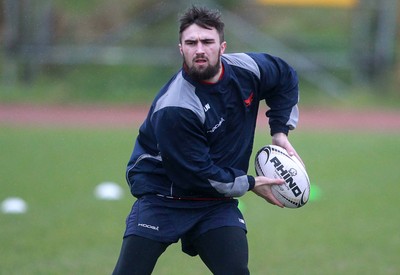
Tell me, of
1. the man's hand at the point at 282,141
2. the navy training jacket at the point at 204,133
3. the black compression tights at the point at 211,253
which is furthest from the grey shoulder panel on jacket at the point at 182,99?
the man's hand at the point at 282,141

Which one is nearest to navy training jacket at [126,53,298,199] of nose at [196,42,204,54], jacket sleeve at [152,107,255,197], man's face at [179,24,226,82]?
jacket sleeve at [152,107,255,197]

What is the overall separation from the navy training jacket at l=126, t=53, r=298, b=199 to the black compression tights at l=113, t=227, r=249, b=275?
264 millimetres

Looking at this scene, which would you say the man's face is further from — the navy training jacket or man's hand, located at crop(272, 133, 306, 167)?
man's hand, located at crop(272, 133, 306, 167)

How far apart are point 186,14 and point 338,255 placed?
365 cm

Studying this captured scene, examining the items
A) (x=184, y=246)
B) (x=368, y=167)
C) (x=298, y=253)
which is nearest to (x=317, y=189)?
(x=368, y=167)

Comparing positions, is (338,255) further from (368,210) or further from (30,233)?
(30,233)

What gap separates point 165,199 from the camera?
524 cm

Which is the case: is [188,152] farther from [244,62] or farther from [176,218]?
[244,62]

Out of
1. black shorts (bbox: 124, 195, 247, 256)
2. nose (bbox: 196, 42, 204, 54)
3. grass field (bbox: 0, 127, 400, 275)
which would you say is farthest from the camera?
grass field (bbox: 0, 127, 400, 275)

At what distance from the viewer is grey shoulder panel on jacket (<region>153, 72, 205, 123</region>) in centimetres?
500

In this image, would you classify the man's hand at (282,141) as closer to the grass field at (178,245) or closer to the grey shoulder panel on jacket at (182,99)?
the grey shoulder panel on jacket at (182,99)

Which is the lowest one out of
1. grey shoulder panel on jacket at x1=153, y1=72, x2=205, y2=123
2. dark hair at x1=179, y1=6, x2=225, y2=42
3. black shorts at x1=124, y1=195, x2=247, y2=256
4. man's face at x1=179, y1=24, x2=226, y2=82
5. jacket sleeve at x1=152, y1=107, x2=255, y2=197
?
black shorts at x1=124, y1=195, x2=247, y2=256

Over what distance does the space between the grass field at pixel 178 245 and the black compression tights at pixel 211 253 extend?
224 cm

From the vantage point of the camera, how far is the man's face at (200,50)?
4980mm
